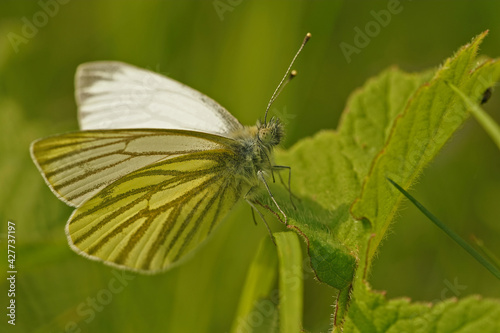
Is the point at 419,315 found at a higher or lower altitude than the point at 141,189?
lower

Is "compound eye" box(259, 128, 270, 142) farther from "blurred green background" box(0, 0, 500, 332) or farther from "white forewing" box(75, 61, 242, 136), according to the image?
"blurred green background" box(0, 0, 500, 332)

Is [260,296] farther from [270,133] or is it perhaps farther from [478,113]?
[478,113]

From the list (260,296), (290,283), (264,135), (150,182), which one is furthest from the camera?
(264,135)

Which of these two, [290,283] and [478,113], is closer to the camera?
[478,113]

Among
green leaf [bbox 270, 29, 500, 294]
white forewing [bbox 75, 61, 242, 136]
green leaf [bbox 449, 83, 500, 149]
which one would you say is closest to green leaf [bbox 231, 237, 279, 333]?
green leaf [bbox 270, 29, 500, 294]

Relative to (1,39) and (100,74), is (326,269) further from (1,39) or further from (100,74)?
(1,39)

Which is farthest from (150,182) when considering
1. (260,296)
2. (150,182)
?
(260,296)

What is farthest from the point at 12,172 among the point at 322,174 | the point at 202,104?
the point at 322,174
